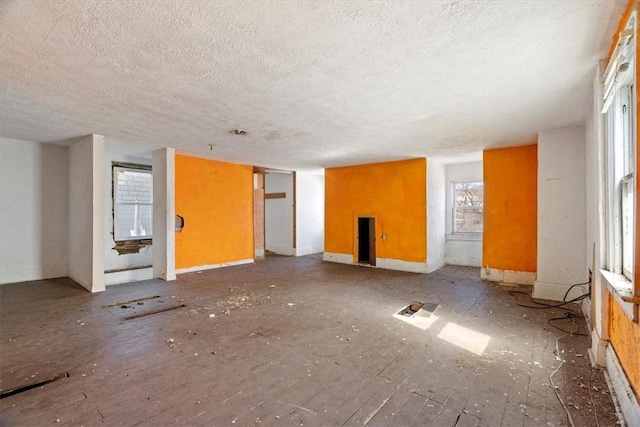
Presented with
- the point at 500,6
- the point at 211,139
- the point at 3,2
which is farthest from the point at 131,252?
the point at 500,6

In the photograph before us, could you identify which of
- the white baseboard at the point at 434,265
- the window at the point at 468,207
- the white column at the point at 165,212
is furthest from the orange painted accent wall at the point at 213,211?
the window at the point at 468,207

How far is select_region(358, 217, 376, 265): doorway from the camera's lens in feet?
25.2

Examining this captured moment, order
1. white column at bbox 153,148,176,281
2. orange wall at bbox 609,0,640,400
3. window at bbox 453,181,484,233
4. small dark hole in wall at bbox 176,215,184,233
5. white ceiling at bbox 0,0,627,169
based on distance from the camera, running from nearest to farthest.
A: orange wall at bbox 609,0,640,400, white ceiling at bbox 0,0,627,169, white column at bbox 153,148,176,281, small dark hole in wall at bbox 176,215,184,233, window at bbox 453,181,484,233

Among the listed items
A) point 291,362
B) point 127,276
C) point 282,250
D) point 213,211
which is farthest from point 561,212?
point 127,276

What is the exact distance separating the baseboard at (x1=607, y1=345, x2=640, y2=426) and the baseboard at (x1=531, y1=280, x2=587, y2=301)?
2.35m

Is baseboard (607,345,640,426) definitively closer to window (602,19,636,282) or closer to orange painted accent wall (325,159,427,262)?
window (602,19,636,282)

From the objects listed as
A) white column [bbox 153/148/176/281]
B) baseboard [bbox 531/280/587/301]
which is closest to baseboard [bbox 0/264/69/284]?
white column [bbox 153/148/176/281]

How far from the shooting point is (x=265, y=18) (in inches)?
72.6

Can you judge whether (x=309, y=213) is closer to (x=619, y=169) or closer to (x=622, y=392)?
(x=619, y=169)

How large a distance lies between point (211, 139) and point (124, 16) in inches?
126

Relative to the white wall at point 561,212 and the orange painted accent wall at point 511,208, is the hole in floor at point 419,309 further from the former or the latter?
the orange painted accent wall at point 511,208

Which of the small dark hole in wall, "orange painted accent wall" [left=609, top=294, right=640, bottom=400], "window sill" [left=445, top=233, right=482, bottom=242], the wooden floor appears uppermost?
the small dark hole in wall

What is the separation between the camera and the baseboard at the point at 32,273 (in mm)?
5239

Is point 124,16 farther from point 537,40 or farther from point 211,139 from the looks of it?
point 211,139
